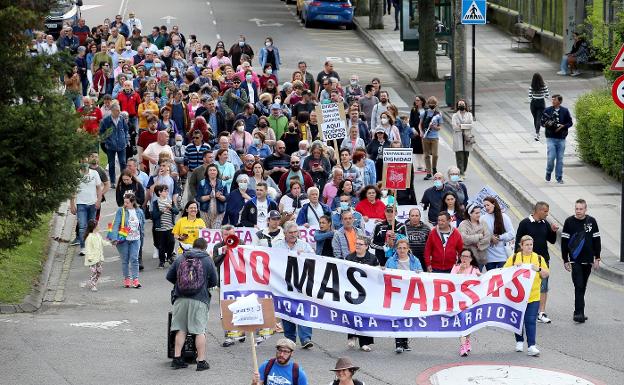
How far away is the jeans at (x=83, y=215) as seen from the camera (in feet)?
79.4

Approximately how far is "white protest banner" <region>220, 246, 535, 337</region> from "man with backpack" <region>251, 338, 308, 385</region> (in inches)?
167

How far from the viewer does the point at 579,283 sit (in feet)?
64.5

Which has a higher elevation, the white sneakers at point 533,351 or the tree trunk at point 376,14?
the white sneakers at point 533,351

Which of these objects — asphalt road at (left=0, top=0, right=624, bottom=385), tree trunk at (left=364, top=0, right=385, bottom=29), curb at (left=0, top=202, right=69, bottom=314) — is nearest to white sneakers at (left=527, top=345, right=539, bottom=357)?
asphalt road at (left=0, top=0, right=624, bottom=385)

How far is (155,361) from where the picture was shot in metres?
17.9

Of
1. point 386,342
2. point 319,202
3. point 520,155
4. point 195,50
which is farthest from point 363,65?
point 386,342

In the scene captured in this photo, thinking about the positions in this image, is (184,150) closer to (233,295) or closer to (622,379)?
(233,295)

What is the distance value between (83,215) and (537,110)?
12518mm

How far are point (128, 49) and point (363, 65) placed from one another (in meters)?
9.83

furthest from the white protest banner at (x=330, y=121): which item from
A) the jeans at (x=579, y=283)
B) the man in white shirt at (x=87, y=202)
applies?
the jeans at (x=579, y=283)

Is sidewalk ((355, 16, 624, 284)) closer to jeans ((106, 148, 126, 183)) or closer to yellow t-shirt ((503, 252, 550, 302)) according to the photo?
yellow t-shirt ((503, 252, 550, 302))

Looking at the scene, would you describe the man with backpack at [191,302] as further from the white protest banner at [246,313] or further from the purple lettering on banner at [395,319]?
the white protest banner at [246,313]

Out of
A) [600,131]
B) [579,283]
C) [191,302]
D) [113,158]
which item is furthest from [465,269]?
[113,158]

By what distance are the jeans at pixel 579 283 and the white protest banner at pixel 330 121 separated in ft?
27.2
